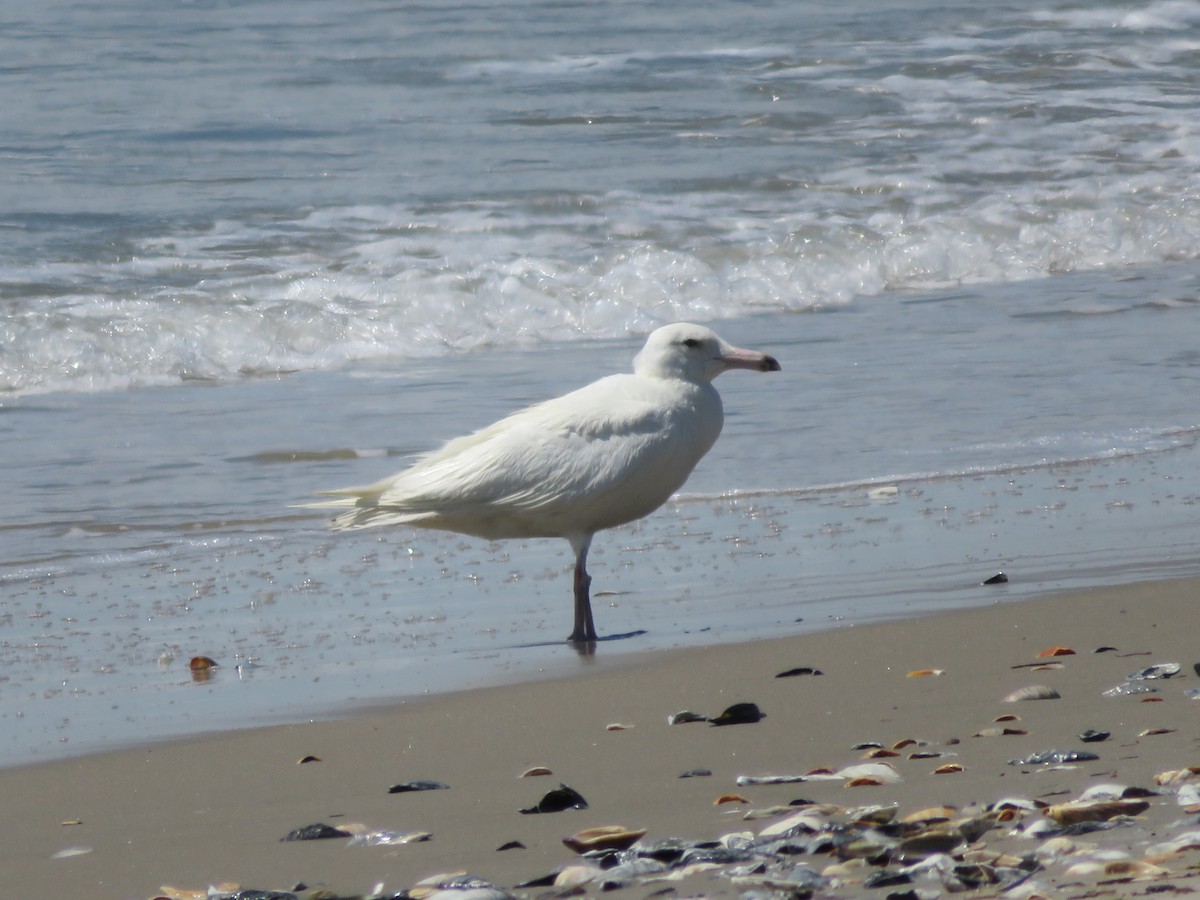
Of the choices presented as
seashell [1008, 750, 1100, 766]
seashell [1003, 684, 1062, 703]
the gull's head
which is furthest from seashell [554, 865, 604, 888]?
the gull's head

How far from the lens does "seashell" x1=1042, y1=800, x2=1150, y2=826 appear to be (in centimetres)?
266

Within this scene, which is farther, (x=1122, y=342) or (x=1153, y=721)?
(x=1122, y=342)

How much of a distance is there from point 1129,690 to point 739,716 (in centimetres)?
80

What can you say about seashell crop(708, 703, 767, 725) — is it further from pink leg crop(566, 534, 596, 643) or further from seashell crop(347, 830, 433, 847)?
pink leg crop(566, 534, 596, 643)

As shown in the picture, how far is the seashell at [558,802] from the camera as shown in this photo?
10.3 ft

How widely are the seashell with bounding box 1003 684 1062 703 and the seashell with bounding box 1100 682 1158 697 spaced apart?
10cm

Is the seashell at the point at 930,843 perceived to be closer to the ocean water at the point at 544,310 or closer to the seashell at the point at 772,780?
the seashell at the point at 772,780

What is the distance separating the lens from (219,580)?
5512 mm

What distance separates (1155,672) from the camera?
3.78 metres

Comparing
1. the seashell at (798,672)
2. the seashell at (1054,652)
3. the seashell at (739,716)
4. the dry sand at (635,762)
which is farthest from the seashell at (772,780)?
the seashell at (1054,652)

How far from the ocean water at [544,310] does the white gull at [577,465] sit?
267 millimetres

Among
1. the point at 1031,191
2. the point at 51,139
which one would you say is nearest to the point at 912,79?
the point at 1031,191

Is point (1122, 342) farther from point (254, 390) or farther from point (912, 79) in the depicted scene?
point (912, 79)

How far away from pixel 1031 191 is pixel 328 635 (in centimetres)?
975
